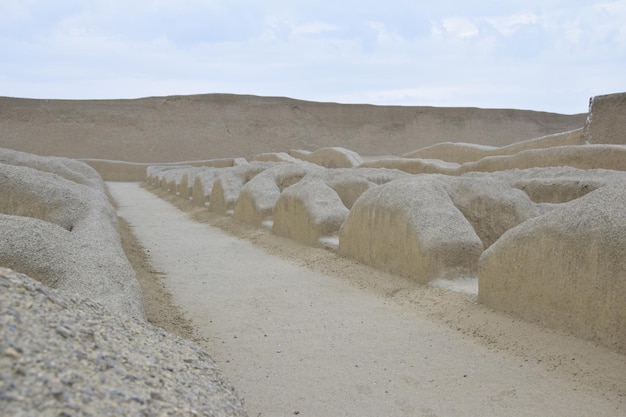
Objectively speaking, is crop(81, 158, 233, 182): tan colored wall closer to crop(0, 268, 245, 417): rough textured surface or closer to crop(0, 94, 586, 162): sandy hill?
crop(0, 94, 586, 162): sandy hill

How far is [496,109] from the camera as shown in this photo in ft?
126

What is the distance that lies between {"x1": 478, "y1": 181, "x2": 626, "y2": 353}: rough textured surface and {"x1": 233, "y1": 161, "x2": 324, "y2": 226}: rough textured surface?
571cm

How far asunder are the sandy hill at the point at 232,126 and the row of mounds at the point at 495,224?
2325cm

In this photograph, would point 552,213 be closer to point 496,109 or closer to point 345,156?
point 345,156

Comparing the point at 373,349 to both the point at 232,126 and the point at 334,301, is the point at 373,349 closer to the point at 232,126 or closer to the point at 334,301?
the point at 334,301

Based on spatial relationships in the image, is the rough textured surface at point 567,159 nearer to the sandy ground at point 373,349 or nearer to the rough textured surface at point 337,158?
the sandy ground at point 373,349

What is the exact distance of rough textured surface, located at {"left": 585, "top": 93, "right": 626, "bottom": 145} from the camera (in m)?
10.8

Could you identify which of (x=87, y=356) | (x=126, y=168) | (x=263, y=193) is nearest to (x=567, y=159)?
(x=263, y=193)

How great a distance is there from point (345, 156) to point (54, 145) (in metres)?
19.5

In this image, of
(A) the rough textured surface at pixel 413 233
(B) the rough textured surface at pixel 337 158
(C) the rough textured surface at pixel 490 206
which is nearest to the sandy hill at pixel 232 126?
(B) the rough textured surface at pixel 337 158

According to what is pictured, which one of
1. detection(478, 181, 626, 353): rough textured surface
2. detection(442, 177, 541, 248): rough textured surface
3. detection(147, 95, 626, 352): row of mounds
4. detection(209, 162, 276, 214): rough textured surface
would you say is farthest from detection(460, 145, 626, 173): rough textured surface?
detection(478, 181, 626, 353): rough textured surface

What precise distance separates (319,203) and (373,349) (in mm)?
4055

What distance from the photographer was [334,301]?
5.10m

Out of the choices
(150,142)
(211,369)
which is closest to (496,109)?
(150,142)
